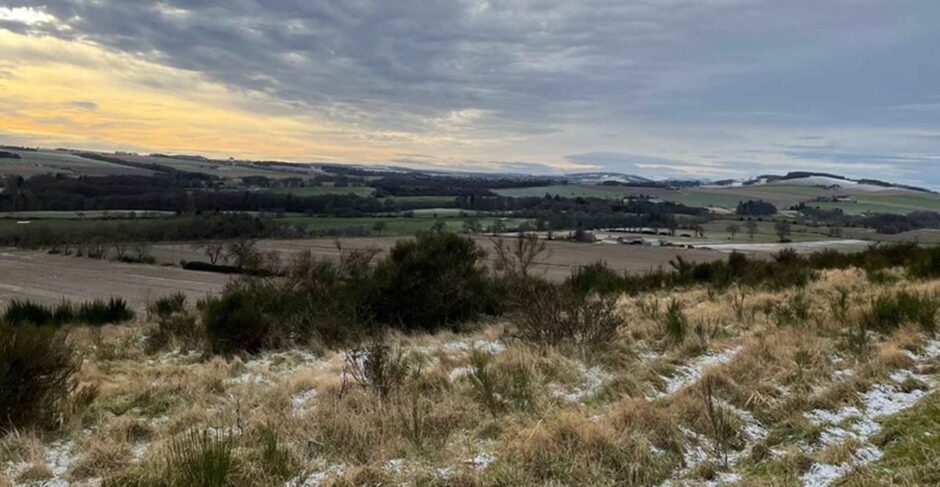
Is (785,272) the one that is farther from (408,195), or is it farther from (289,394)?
(408,195)

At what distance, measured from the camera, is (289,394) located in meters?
6.52

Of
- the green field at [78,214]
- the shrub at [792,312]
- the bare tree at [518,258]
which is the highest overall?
the shrub at [792,312]

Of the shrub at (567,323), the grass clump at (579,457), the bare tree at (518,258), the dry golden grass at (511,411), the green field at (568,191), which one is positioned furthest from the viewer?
the green field at (568,191)

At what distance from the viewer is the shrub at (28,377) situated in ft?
17.4

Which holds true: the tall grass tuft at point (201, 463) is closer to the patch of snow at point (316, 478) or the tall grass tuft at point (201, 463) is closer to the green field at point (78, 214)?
the patch of snow at point (316, 478)

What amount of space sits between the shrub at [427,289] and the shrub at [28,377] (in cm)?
723

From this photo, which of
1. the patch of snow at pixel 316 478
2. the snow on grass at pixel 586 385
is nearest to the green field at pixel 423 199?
the snow on grass at pixel 586 385

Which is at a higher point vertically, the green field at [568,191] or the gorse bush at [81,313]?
Answer: the green field at [568,191]

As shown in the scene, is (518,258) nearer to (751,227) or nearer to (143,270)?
(143,270)

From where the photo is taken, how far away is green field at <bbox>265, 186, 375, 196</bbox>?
107188mm

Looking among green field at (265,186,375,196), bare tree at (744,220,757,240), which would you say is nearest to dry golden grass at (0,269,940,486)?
bare tree at (744,220,757,240)

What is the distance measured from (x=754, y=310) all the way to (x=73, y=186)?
4348 inches

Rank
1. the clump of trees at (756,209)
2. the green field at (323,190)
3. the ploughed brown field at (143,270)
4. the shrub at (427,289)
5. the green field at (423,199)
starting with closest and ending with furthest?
the shrub at (427,289), the ploughed brown field at (143,270), the clump of trees at (756,209), the green field at (423,199), the green field at (323,190)

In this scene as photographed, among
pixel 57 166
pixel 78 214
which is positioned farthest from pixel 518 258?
pixel 57 166
